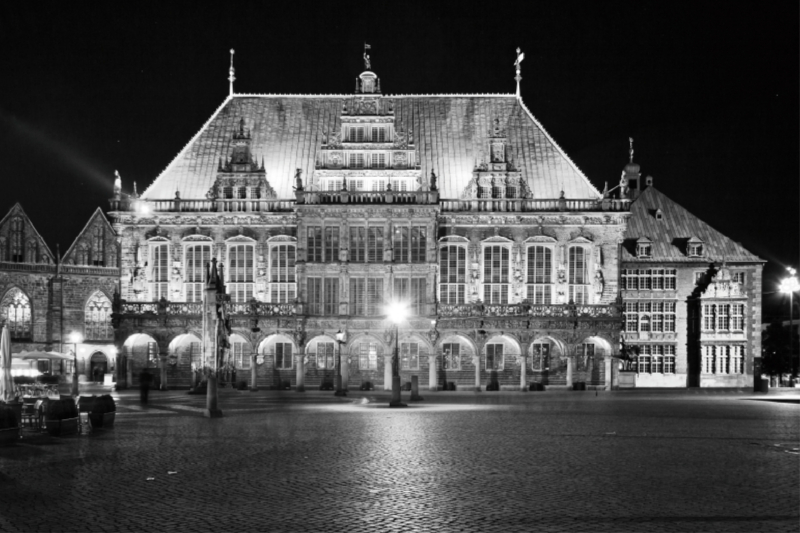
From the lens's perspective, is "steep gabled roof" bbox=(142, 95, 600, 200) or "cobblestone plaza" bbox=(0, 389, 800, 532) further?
"steep gabled roof" bbox=(142, 95, 600, 200)

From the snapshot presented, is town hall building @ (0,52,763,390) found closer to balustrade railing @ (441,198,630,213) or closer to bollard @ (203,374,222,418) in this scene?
balustrade railing @ (441,198,630,213)

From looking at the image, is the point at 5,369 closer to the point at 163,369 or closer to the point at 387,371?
the point at 163,369

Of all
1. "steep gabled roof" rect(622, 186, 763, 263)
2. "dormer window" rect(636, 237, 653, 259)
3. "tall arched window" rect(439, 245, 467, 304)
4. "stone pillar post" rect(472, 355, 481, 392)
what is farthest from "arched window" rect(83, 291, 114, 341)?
"dormer window" rect(636, 237, 653, 259)

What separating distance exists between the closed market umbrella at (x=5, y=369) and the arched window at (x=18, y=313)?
149 feet

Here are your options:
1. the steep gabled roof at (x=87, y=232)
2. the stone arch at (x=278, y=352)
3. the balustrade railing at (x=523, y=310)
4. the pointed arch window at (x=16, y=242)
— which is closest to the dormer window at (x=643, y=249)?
the balustrade railing at (x=523, y=310)

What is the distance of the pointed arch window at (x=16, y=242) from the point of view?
236ft

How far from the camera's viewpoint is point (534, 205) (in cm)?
6003

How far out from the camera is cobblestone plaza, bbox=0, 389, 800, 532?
1234 centimetres

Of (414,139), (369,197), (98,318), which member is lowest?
(98,318)

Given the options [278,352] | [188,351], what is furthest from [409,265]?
[188,351]

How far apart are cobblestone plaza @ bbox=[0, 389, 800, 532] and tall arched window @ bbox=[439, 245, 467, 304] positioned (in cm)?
3168

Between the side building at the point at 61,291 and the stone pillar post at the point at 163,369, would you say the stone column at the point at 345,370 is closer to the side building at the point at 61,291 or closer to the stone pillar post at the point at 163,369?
the stone pillar post at the point at 163,369

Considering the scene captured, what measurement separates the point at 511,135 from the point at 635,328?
15.5m

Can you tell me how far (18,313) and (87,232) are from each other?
29.4ft
